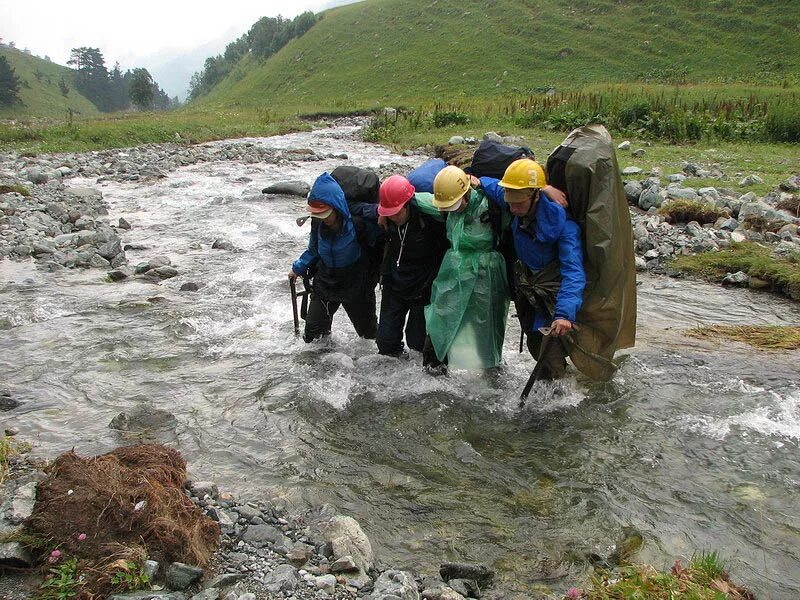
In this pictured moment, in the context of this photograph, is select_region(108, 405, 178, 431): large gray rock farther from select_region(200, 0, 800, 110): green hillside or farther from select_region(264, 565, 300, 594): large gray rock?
select_region(200, 0, 800, 110): green hillside

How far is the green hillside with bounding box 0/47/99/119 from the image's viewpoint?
300 feet

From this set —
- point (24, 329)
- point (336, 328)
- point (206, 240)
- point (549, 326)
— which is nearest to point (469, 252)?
point (549, 326)

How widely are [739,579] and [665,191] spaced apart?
11448mm

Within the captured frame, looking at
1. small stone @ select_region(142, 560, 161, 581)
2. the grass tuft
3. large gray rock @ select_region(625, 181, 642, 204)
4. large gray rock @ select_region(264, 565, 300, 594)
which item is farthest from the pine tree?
large gray rock @ select_region(264, 565, 300, 594)

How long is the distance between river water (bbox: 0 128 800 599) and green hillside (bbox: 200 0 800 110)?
3573cm

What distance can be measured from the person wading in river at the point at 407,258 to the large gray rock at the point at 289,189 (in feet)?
39.1

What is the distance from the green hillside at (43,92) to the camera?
91562mm

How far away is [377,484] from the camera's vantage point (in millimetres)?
5332

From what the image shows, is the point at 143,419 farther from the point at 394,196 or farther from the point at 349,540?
the point at 394,196

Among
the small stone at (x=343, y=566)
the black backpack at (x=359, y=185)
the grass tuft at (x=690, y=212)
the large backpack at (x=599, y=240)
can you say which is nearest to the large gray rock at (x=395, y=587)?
the small stone at (x=343, y=566)

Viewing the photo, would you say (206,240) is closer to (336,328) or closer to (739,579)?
(336,328)

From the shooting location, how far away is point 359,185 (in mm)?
6656

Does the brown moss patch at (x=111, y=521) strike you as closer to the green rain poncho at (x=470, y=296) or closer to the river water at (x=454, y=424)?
the river water at (x=454, y=424)

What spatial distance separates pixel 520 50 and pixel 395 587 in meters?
68.6
